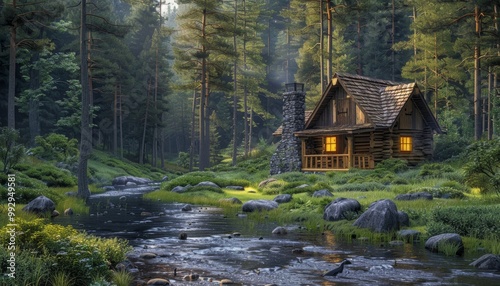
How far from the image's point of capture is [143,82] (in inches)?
2479

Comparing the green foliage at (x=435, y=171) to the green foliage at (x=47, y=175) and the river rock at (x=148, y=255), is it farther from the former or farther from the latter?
the green foliage at (x=47, y=175)

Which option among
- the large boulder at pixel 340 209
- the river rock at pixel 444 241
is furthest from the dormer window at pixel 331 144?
the river rock at pixel 444 241

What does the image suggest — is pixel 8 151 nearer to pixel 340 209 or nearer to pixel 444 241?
pixel 340 209

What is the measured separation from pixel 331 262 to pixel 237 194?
1650cm

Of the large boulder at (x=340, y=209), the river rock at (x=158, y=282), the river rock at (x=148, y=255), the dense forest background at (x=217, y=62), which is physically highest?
the dense forest background at (x=217, y=62)

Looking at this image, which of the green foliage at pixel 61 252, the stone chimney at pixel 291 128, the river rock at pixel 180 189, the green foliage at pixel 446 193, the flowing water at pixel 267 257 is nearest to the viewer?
the green foliage at pixel 61 252

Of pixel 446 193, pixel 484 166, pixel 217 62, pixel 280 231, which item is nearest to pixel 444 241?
pixel 280 231

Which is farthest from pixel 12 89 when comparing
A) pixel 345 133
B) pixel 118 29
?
pixel 345 133

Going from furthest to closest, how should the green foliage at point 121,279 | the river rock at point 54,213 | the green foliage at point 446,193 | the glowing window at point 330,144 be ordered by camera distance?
the glowing window at point 330,144 → the green foliage at point 446,193 → the river rock at point 54,213 → the green foliage at point 121,279

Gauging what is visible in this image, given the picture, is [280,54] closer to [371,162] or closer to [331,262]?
[371,162]

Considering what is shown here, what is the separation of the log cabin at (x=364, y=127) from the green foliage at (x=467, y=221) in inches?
751

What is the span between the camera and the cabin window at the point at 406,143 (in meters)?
36.5

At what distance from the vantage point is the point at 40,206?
1917 centimetres

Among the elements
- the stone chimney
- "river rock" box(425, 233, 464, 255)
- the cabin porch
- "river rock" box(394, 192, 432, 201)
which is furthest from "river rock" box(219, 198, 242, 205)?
the stone chimney
